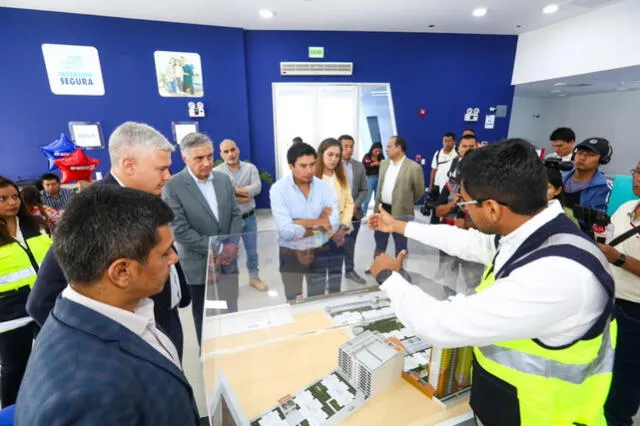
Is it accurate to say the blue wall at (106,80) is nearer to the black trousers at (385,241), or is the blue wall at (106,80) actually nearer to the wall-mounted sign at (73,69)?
the wall-mounted sign at (73,69)

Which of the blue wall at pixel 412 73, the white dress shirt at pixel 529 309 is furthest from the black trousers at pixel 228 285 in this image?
the blue wall at pixel 412 73

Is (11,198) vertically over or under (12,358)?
over

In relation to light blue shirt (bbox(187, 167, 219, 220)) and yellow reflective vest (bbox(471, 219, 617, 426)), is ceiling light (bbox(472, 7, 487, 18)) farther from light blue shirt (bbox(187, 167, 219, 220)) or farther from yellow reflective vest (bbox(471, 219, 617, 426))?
yellow reflective vest (bbox(471, 219, 617, 426))

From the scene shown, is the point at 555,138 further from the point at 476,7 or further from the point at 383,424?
the point at 383,424

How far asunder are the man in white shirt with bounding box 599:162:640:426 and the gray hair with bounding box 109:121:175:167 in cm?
234

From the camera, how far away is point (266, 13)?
482 cm

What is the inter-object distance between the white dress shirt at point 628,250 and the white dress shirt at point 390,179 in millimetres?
2082

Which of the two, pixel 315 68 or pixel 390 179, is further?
pixel 315 68

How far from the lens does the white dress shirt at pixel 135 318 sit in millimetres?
697

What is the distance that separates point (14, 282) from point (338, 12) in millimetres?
5177

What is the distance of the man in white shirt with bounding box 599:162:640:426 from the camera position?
1.62 metres

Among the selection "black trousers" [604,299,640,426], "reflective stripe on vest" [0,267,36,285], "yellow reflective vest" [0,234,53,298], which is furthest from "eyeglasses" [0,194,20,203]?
"black trousers" [604,299,640,426]

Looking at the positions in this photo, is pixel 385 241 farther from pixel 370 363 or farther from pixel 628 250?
pixel 628 250

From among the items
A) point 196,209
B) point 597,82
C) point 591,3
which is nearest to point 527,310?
point 196,209
